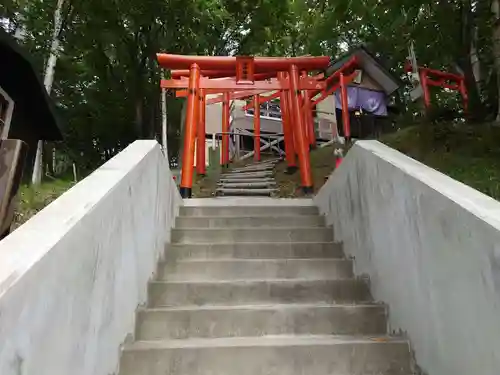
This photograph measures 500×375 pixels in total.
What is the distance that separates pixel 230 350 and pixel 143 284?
2.34 feet

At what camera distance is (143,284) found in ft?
8.34

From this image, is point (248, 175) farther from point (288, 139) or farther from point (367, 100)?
point (367, 100)

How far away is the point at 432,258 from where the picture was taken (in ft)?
6.23

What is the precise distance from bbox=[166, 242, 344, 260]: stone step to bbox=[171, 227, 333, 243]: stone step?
0.81ft

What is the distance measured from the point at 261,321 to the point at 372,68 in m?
13.0

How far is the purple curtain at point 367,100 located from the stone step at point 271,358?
1250cm

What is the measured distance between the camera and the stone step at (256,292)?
265 cm

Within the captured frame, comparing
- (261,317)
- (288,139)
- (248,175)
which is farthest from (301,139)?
(261,317)

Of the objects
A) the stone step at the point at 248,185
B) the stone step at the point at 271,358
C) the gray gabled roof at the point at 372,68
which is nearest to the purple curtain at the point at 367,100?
the gray gabled roof at the point at 372,68

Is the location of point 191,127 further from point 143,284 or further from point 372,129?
point 372,129

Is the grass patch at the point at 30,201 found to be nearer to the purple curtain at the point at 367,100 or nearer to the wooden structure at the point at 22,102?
the wooden structure at the point at 22,102

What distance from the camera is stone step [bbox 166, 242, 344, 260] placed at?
10.8 ft

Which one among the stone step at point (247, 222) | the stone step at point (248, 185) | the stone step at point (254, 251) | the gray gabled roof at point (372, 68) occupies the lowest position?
the stone step at point (254, 251)

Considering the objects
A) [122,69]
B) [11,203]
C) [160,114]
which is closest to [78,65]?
[122,69]
